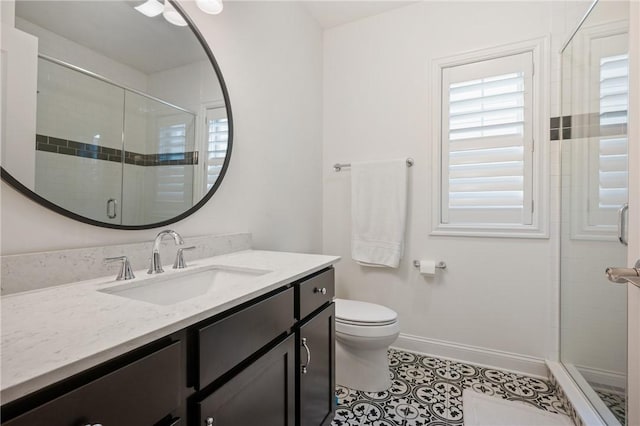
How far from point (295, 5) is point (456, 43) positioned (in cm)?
118

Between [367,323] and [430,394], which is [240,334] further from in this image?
[430,394]

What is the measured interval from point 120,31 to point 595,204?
88.0 inches

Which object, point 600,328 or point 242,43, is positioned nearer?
point 600,328

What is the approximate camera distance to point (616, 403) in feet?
4.00

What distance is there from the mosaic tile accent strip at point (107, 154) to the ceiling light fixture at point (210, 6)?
24.8 inches

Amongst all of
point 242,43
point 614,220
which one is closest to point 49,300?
point 242,43

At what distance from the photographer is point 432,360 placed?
2.08m

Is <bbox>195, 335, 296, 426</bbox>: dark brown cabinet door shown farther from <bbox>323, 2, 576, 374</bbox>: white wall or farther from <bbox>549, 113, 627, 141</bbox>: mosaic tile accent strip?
<bbox>549, 113, 627, 141</bbox>: mosaic tile accent strip

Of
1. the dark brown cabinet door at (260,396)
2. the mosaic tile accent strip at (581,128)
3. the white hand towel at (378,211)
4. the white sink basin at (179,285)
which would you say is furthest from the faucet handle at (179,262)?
the mosaic tile accent strip at (581,128)

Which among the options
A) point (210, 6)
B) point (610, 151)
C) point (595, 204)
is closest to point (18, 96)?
point (210, 6)

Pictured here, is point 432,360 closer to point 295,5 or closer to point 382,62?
point 382,62

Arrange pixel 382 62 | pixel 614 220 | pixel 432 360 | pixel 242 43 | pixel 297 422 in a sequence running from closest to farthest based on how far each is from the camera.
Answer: pixel 297 422 < pixel 614 220 < pixel 242 43 < pixel 432 360 < pixel 382 62

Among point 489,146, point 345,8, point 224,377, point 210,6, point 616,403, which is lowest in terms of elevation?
point 616,403

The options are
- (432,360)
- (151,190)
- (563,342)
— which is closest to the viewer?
(151,190)
